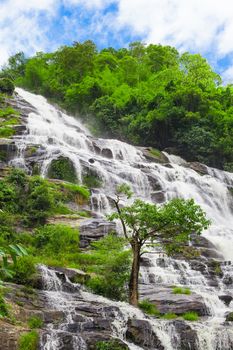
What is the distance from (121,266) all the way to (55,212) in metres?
8.87

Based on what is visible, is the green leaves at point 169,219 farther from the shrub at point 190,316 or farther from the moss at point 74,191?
the moss at point 74,191

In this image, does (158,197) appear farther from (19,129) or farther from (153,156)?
(19,129)

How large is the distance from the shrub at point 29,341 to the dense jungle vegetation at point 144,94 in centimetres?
3608

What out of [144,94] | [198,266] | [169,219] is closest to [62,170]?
[198,266]

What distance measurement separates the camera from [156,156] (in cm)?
4212

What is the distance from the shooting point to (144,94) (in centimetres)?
5284

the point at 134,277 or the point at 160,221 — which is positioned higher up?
the point at 160,221

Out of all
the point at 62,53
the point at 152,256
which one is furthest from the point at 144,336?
the point at 62,53

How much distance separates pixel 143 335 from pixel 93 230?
10117 mm

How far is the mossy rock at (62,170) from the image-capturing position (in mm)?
30188

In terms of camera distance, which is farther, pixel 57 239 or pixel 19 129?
pixel 19 129

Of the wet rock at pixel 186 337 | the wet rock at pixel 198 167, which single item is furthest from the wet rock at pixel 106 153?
the wet rock at pixel 186 337

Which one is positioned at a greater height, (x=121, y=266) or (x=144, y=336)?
(x=121, y=266)

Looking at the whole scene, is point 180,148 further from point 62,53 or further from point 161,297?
point 161,297
